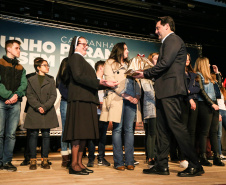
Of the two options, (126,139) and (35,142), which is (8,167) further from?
(126,139)

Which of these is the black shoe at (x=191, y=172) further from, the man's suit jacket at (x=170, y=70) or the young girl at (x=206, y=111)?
the young girl at (x=206, y=111)

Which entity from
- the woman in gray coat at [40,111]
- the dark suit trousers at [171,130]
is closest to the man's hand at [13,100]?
the woman in gray coat at [40,111]

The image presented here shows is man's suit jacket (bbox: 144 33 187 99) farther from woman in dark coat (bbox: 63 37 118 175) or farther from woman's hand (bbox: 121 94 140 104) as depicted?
woman in dark coat (bbox: 63 37 118 175)

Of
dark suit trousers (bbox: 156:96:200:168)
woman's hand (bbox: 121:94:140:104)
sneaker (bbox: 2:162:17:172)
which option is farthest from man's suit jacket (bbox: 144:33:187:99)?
sneaker (bbox: 2:162:17:172)

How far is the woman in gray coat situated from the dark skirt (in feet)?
2.57

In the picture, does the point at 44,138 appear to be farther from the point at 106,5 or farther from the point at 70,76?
the point at 106,5

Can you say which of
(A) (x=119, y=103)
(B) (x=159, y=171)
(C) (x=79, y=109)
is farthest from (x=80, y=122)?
(B) (x=159, y=171)

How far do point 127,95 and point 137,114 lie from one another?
0.32 m

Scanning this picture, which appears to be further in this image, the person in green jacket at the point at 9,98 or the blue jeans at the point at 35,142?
the blue jeans at the point at 35,142

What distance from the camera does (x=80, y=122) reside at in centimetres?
281

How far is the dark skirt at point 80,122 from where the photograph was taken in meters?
2.78

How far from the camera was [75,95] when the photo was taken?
9.35ft

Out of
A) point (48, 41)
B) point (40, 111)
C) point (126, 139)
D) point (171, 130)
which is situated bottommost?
point (126, 139)

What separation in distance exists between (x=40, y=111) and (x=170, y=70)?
71.4 inches
